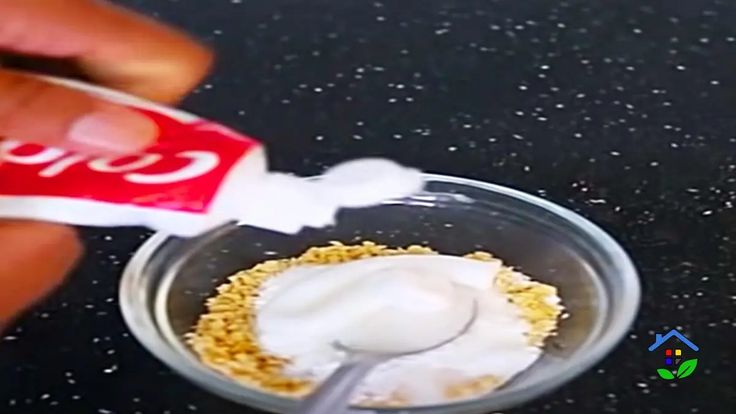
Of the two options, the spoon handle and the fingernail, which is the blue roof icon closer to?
the spoon handle

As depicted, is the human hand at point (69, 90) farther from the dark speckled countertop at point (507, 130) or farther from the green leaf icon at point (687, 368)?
the green leaf icon at point (687, 368)

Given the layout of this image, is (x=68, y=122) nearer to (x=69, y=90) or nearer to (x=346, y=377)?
(x=69, y=90)

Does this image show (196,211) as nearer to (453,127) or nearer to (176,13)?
(453,127)

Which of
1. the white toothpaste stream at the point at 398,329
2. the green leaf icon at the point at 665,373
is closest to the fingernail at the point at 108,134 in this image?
the white toothpaste stream at the point at 398,329

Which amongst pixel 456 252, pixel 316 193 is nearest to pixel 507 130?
pixel 456 252

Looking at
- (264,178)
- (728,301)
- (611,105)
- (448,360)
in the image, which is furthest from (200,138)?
(611,105)
